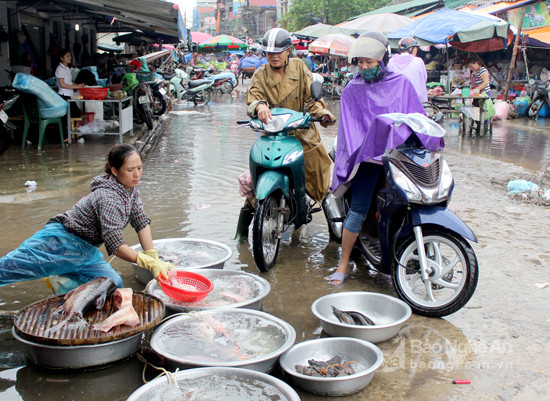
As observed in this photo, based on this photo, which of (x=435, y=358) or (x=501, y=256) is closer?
(x=435, y=358)

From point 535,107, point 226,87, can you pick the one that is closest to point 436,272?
point 535,107

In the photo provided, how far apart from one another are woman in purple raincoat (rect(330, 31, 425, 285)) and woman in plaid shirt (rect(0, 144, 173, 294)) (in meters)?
1.55

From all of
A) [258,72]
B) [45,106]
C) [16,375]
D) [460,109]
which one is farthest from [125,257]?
[460,109]

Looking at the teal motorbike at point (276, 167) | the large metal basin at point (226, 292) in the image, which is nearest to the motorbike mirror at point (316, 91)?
the teal motorbike at point (276, 167)

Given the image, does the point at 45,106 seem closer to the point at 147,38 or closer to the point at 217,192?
the point at 217,192

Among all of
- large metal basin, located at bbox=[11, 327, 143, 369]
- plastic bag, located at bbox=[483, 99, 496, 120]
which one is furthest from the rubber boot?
plastic bag, located at bbox=[483, 99, 496, 120]

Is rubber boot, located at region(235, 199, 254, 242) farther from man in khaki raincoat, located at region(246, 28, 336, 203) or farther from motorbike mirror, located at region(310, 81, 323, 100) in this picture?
motorbike mirror, located at region(310, 81, 323, 100)

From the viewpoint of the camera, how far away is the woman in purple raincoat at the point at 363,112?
160 inches

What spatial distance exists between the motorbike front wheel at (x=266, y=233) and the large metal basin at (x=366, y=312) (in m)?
0.80

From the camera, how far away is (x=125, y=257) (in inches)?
131

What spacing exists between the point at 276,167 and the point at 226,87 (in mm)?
21451

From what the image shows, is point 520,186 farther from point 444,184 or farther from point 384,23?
point 384,23

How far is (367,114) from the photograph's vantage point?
4.28 metres

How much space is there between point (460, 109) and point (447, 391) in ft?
35.1
